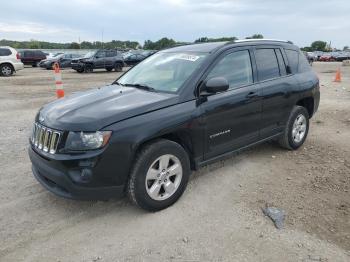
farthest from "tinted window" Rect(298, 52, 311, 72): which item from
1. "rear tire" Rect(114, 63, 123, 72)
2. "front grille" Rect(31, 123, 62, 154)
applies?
"rear tire" Rect(114, 63, 123, 72)

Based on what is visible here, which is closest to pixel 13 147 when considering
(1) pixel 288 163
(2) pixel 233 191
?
(2) pixel 233 191

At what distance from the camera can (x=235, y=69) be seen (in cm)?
471

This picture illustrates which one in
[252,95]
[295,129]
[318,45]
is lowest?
[295,129]

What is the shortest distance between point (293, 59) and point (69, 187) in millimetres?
4196

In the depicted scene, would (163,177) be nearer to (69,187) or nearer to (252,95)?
(69,187)

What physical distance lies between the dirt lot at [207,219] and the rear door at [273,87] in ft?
1.98

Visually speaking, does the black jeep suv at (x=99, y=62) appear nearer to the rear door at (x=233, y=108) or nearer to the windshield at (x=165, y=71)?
the windshield at (x=165, y=71)

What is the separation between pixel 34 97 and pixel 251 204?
1014 centimetres

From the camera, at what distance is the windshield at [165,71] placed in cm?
434

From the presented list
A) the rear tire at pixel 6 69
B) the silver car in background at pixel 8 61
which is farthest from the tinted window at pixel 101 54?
the rear tire at pixel 6 69

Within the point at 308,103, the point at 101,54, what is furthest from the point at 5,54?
the point at 308,103

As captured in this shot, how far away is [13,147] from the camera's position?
240 inches

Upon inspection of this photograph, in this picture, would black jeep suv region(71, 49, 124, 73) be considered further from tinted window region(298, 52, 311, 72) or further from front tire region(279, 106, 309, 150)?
front tire region(279, 106, 309, 150)

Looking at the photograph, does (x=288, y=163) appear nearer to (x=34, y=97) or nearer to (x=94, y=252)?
(x=94, y=252)
